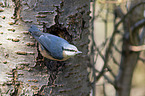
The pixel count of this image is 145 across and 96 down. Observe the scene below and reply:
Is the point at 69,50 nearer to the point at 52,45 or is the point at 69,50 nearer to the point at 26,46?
the point at 52,45

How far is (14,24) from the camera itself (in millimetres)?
1034

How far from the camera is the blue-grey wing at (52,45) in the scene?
37.1 inches

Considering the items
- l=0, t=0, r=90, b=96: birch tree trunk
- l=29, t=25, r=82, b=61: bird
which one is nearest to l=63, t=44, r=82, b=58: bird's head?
l=29, t=25, r=82, b=61: bird

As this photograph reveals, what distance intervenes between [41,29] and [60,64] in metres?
0.22

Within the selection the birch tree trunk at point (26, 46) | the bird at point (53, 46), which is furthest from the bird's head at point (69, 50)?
the birch tree trunk at point (26, 46)

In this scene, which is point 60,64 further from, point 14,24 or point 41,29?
point 14,24

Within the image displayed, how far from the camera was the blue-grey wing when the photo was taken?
943 millimetres

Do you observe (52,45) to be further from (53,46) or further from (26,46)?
(26,46)

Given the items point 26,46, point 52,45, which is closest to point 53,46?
point 52,45

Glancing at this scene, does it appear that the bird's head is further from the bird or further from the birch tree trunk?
the birch tree trunk

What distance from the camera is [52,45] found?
0.96 m

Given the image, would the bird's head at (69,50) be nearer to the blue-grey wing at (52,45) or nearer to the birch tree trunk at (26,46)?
the blue-grey wing at (52,45)

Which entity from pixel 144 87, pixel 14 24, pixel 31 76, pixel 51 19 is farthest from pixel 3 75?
pixel 144 87

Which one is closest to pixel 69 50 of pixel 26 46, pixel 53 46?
pixel 53 46
